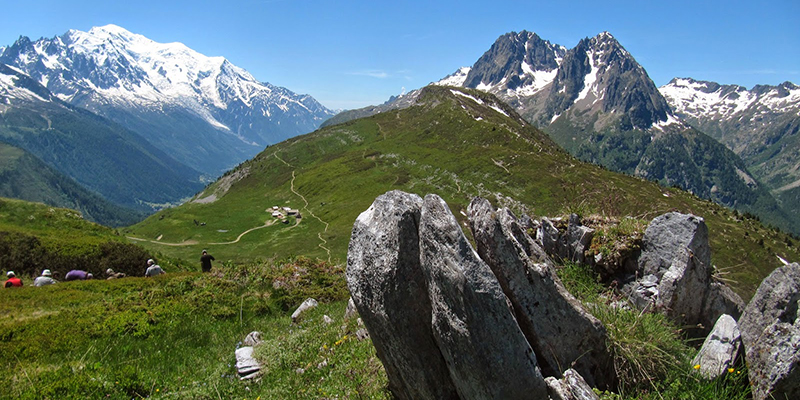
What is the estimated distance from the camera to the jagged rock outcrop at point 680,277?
10383 millimetres

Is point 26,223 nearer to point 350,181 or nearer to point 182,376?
point 182,376

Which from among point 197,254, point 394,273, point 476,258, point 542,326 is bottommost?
point 197,254

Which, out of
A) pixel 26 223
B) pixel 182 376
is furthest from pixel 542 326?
pixel 26 223

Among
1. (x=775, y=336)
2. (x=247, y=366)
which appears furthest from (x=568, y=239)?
(x=247, y=366)

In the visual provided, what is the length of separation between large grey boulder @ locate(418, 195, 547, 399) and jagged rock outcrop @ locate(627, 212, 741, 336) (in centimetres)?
517

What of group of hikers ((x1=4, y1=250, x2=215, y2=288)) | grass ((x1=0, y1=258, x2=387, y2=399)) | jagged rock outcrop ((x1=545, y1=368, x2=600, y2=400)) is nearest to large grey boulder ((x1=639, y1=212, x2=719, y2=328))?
jagged rock outcrop ((x1=545, y1=368, x2=600, y2=400))

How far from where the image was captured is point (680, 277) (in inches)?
405

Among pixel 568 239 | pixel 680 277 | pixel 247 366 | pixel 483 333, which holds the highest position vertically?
pixel 568 239

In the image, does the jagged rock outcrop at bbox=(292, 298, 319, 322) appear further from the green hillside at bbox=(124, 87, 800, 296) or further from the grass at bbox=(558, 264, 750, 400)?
the green hillside at bbox=(124, 87, 800, 296)

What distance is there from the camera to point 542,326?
799 centimetres

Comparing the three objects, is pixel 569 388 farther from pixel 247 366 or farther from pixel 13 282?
pixel 13 282

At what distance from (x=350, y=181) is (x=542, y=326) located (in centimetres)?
18799

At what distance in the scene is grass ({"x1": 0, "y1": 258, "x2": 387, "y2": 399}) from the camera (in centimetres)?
1039

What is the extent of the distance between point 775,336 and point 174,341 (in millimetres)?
17808
